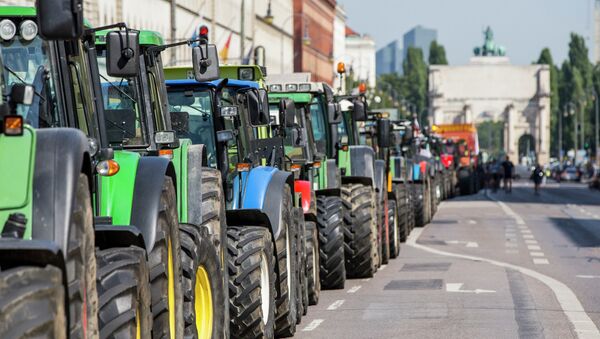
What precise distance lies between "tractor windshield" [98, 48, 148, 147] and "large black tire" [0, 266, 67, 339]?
154 inches

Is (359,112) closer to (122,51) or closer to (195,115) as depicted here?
(195,115)

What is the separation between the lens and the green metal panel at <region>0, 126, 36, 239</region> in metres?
6.63

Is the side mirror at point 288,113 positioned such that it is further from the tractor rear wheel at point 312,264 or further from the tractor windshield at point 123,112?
the tractor windshield at point 123,112

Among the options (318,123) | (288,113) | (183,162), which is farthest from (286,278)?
(318,123)

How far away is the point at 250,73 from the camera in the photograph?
16703 millimetres

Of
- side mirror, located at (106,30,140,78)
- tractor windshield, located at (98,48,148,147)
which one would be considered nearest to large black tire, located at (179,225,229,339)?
tractor windshield, located at (98,48,148,147)

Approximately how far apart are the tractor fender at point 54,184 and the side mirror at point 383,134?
20498 mm

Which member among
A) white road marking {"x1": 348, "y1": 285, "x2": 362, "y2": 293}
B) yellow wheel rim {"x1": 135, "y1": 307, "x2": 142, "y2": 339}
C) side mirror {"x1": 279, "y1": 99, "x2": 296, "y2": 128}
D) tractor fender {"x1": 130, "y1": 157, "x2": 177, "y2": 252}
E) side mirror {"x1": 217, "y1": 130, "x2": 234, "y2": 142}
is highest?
side mirror {"x1": 279, "y1": 99, "x2": 296, "y2": 128}

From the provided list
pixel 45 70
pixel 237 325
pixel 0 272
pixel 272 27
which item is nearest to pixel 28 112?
pixel 45 70

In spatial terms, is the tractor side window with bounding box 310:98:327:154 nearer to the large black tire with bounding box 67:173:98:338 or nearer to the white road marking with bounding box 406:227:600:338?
the white road marking with bounding box 406:227:600:338

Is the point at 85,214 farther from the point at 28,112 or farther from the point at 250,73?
the point at 250,73

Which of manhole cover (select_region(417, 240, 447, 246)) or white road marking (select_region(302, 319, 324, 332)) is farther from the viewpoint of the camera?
manhole cover (select_region(417, 240, 447, 246))

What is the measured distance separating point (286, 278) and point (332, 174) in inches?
279

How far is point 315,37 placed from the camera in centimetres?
13062
